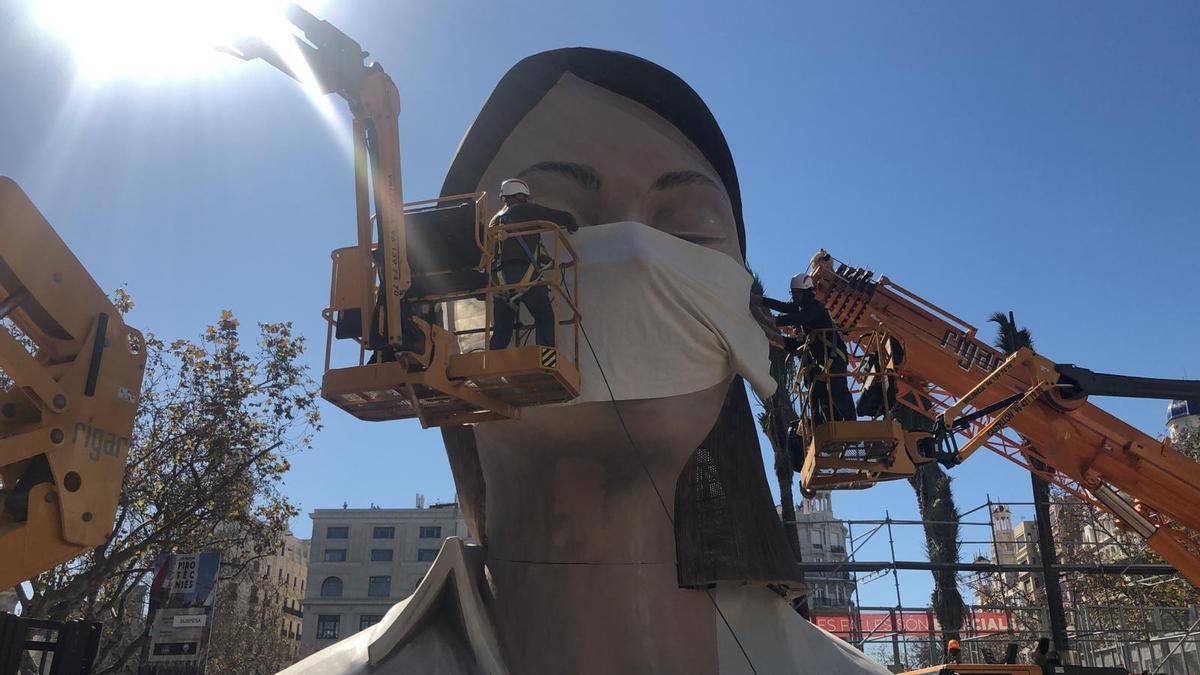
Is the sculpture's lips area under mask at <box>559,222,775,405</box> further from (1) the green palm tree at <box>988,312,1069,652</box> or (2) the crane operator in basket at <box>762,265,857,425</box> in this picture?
(1) the green palm tree at <box>988,312,1069,652</box>

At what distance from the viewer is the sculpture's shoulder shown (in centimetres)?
527

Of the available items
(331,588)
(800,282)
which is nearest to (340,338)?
(800,282)

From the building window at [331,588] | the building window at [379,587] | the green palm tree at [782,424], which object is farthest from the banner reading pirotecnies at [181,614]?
the building window at [331,588]

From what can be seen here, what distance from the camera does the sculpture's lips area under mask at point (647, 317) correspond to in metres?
5.32

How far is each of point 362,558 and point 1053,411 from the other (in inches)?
2024

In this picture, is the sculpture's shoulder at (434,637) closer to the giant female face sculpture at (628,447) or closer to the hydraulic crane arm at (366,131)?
the giant female face sculpture at (628,447)

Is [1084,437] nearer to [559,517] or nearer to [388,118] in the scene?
[559,517]

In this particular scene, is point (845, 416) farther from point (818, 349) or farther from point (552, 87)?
point (552, 87)

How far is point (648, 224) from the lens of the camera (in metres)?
5.96

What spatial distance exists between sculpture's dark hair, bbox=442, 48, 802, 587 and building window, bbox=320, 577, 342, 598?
52.8 meters

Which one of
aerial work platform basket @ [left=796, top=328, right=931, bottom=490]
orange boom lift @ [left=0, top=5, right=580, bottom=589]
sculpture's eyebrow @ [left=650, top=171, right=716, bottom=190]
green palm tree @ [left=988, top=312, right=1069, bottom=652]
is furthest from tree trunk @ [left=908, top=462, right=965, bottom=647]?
orange boom lift @ [left=0, top=5, right=580, bottom=589]

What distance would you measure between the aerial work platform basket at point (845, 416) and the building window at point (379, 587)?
51.4m

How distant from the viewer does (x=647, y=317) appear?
17.7 ft

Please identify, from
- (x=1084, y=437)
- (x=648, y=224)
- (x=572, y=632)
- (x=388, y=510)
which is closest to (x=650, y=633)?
(x=572, y=632)
